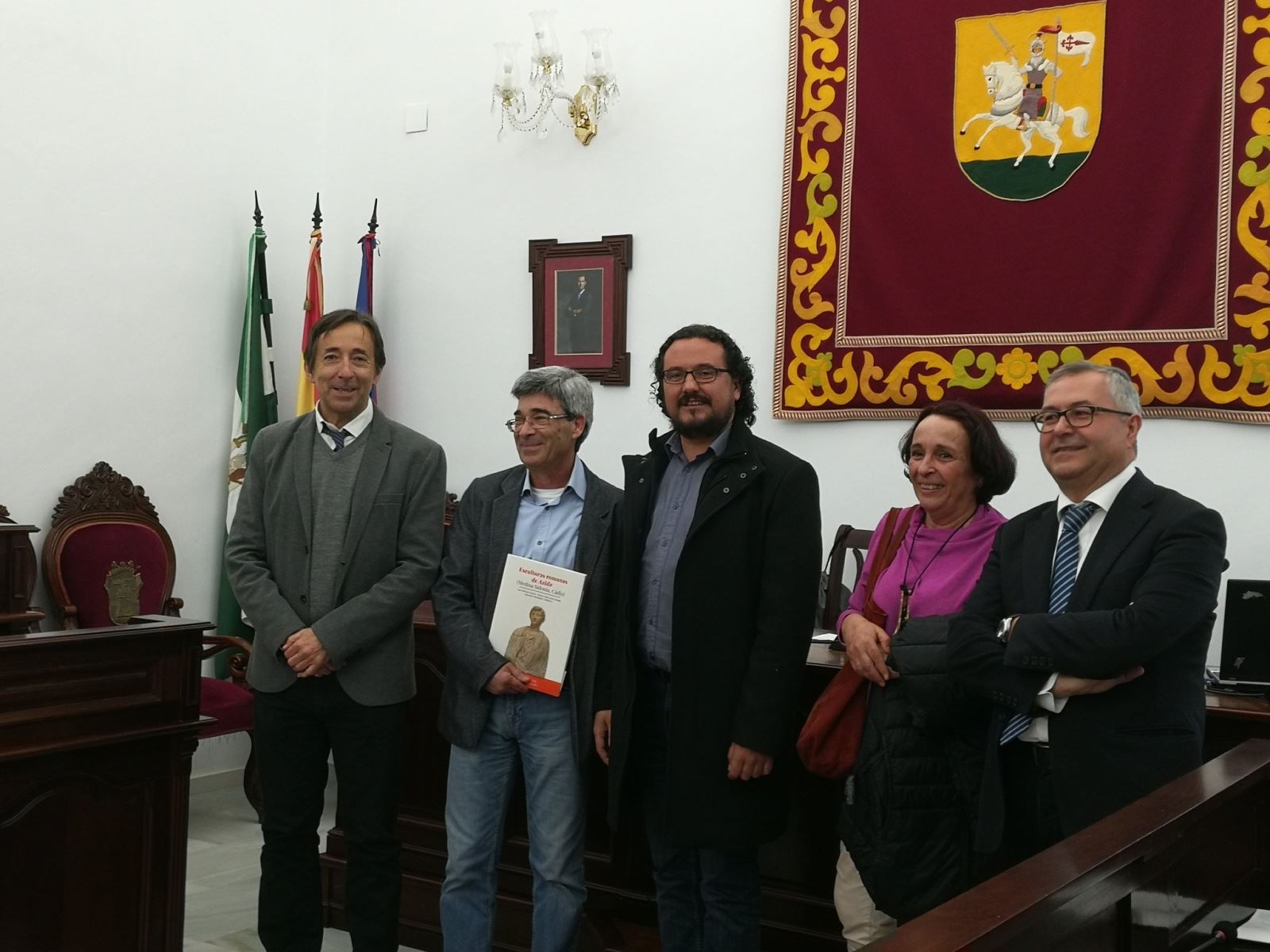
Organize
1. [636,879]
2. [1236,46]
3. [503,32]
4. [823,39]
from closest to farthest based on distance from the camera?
[636,879] → [1236,46] → [823,39] → [503,32]

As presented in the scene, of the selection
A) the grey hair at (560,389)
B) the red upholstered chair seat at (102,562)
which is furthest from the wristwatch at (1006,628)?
the red upholstered chair seat at (102,562)

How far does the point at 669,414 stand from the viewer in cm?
263

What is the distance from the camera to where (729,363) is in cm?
261

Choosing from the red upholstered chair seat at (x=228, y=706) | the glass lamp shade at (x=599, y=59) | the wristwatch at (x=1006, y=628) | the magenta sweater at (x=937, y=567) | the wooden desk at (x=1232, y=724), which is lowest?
the red upholstered chair seat at (x=228, y=706)

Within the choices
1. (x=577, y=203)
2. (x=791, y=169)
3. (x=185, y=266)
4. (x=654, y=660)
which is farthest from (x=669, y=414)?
(x=185, y=266)

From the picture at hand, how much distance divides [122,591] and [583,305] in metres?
2.07

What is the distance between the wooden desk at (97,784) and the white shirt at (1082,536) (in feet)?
6.08

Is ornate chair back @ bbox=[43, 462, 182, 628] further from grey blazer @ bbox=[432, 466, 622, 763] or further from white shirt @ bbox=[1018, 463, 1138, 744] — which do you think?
white shirt @ bbox=[1018, 463, 1138, 744]

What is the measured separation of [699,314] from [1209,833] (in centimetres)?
318

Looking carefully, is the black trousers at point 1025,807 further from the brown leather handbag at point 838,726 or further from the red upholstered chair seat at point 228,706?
the red upholstered chair seat at point 228,706

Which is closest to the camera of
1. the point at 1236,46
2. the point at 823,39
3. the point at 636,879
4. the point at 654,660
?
the point at 654,660

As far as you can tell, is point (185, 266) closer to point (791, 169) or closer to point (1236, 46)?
point (791, 169)

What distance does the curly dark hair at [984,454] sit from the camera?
2557 mm

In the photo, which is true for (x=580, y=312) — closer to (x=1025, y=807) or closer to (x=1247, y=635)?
(x=1247, y=635)
